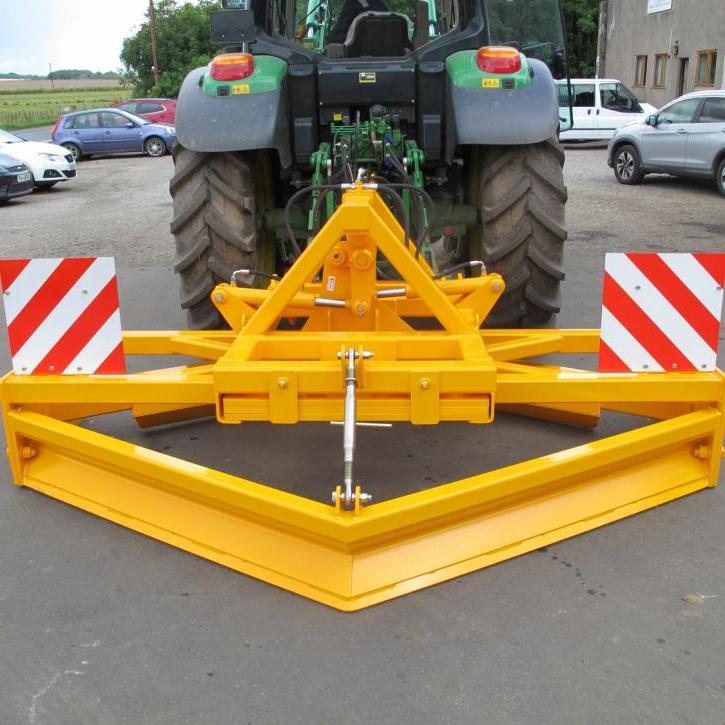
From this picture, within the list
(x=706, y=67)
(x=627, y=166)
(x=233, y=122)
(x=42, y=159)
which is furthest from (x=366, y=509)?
(x=706, y=67)

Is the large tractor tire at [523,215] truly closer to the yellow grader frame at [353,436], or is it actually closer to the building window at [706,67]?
the yellow grader frame at [353,436]

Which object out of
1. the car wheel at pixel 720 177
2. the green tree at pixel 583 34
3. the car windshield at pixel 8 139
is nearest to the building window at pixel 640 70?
the green tree at pixel 583 34

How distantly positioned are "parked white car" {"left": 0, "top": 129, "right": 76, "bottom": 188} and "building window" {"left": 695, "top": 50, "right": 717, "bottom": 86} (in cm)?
1582

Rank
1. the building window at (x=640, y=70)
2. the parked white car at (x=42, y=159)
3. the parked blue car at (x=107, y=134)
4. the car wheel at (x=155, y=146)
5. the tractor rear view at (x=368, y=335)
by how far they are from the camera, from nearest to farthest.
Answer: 1. the tractor rear view at (x=368, y=335)
2. the parked white car at (x=42, y=159)
3. the parked blue car at (x=107, y=134)
4. the car wheel at (x=155, y=146)
5. the building window at (x=640, y=70)

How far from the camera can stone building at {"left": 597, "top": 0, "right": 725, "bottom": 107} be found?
856 inches

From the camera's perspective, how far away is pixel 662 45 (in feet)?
82.2

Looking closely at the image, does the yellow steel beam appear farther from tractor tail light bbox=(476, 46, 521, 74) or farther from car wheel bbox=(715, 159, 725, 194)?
car wheel bbox=(715, 159, 725, 194)

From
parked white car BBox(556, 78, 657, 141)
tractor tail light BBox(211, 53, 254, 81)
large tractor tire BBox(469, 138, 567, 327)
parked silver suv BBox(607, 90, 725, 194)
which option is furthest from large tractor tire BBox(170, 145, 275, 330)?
parked white car BBox(556, 78, 657, 141)

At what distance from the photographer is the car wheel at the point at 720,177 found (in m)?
12.1

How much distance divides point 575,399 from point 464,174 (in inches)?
85.6

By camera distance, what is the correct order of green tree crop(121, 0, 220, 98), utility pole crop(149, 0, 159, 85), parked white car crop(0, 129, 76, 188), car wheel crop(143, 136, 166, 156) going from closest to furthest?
parked white car crop(0, 129, 76, 188)
car wheel crop(143, 136, 166, 156)
utility pole crop(149, 0, 159, 85)
green tree crop(121, 0, 220, 98)

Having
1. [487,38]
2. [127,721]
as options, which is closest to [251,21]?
[487,38]

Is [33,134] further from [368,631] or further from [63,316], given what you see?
[368,631]

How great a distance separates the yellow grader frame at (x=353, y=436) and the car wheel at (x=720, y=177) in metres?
9.57
